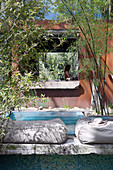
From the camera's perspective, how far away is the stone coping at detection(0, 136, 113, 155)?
1.38 metres

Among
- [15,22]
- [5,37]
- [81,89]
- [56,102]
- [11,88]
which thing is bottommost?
[56,102]

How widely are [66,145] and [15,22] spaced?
1.20 metres

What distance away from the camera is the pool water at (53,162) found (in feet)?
4.58

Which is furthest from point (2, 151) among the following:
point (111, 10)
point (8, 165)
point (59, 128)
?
point (111, 10)

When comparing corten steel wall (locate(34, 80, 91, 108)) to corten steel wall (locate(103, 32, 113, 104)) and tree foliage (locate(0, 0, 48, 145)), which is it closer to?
corten steel wall (locate(103, 32, 113, 104))

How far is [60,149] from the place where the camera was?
1.38 meters

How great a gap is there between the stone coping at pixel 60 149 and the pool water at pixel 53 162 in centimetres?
3

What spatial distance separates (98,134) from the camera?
4.49ft

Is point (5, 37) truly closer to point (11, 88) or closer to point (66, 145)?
point (11, 88)

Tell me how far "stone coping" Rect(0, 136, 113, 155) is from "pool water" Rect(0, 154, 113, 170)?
32mm

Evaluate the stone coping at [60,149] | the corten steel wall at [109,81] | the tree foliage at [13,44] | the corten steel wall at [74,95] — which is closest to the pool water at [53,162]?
the stone coping at [60,149]

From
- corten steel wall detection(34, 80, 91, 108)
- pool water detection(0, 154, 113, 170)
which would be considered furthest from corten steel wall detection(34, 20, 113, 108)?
pool water detection(0, 154, 113, 170)

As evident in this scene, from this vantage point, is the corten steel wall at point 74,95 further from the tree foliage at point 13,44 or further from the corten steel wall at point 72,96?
the tree foliage at point 13,44

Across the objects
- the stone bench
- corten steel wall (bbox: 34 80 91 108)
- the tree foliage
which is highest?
the tree foliage
